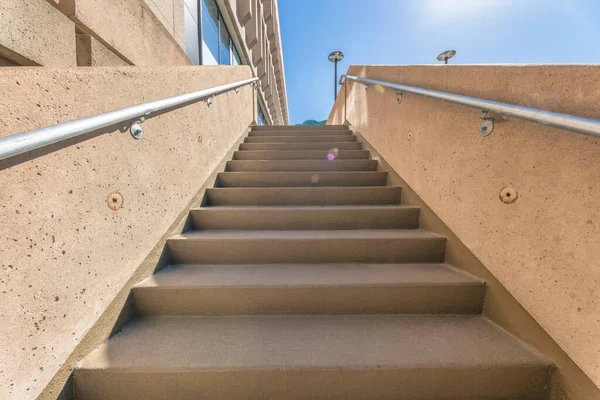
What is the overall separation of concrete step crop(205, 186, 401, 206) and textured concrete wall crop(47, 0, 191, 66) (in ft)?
4.55

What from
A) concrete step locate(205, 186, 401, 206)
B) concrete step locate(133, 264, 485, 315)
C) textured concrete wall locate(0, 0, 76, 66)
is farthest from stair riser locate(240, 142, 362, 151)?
concrete step locate(133, 264, 485, 315)

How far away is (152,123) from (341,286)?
1.60 meters

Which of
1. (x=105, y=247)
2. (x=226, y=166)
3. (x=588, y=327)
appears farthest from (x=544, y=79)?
(x=226, y=166)

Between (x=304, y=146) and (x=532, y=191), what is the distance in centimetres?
275

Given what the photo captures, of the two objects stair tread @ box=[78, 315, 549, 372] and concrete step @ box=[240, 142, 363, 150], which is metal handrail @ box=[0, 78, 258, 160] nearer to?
stair tread @ box=[78, 315, 549, 372]

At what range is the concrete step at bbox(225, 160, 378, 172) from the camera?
→ 3.02 meters

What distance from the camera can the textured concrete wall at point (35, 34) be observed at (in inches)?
52.1

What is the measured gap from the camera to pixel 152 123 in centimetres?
168

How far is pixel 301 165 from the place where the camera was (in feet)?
9.91

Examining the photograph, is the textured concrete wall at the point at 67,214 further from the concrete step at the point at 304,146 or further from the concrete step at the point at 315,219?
the concrete step at the point at 304,146

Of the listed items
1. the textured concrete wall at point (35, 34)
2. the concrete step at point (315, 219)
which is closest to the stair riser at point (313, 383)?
the concrete step at point (315, 219)

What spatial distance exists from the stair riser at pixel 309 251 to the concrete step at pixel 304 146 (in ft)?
6.91

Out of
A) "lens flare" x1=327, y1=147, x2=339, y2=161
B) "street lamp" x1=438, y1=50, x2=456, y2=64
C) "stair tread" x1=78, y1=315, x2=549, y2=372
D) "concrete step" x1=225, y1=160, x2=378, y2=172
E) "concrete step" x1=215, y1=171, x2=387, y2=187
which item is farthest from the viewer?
"street lamp" x1=438, y1=50, x2=456, y2=64

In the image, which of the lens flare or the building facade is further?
the lens flare
